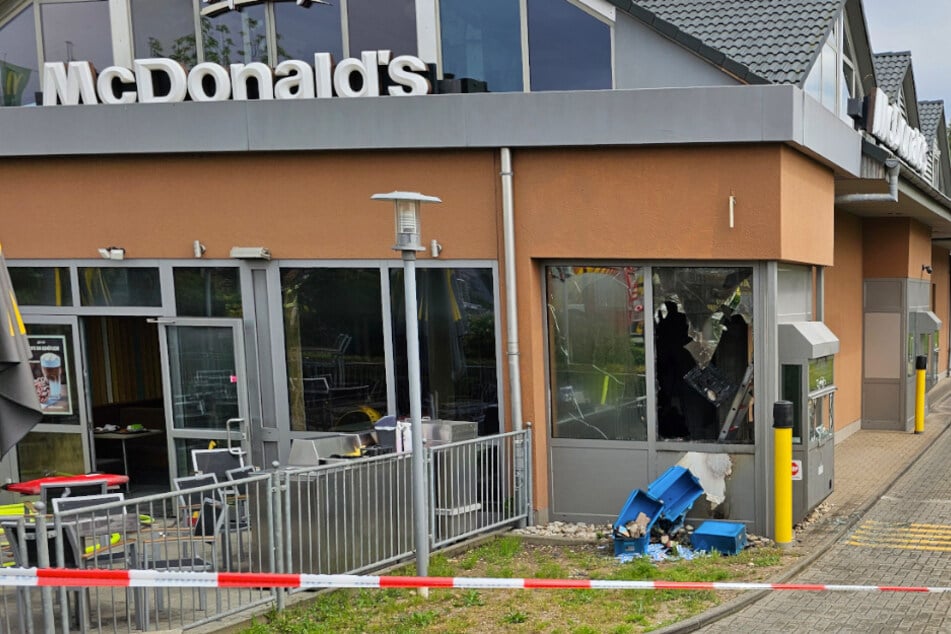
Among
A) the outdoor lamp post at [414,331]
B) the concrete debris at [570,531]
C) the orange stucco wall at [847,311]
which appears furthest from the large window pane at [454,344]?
the orange stucco wall at [847,311]

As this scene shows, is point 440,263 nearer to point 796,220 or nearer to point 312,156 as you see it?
point 312,156

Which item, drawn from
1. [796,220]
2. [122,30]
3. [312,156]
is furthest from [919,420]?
[122,30]

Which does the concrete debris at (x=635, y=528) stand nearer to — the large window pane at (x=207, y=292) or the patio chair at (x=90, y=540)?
the patio chair at (x=90, y=540)

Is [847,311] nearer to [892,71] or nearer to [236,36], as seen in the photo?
[892,71]

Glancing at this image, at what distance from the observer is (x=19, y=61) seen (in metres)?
10.9

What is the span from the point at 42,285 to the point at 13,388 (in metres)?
5.04

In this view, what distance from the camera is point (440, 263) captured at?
9406 mm

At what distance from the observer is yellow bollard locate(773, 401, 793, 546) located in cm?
830

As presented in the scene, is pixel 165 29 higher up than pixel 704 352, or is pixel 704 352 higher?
pixel 165 29

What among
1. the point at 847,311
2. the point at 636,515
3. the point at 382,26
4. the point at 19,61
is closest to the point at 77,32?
the point at 19,61

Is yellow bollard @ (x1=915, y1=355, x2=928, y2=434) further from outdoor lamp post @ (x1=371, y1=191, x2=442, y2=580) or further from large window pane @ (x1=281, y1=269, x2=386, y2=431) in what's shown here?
outdoor lamp post @ (x1=371, y1=191, x2=442, y2=580)

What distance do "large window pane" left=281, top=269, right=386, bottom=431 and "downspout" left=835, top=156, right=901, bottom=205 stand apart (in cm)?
636

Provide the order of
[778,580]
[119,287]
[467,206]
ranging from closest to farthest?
[778,580]
[467,206]
[119,287]

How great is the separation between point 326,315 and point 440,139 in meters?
2.17
